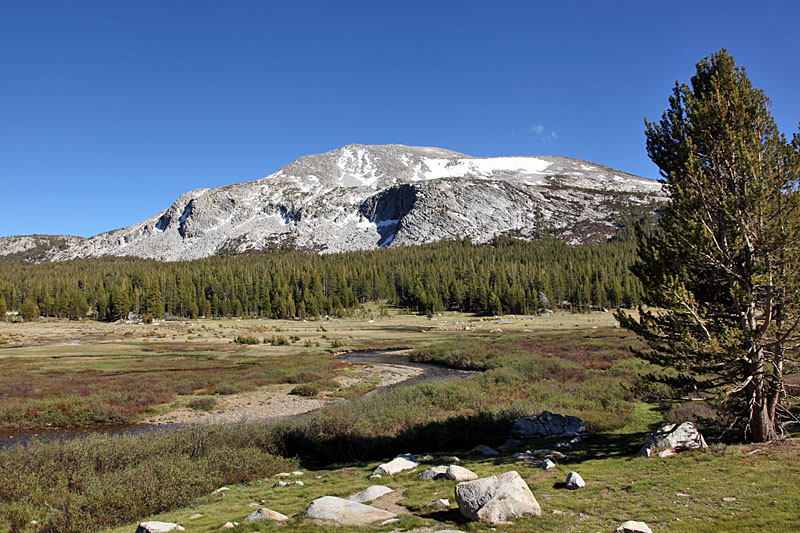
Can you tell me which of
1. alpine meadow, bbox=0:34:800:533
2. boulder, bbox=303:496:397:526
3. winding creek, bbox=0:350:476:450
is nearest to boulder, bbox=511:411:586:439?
alpine meadow, bbox=0:34:800:533

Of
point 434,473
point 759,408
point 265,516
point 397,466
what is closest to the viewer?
point 265,516

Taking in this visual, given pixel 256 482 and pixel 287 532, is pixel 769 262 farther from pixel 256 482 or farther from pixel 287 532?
pixel 256 482

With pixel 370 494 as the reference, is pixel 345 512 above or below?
above

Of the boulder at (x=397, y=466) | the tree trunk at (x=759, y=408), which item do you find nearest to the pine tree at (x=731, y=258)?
the tree trunk at (x=759, y=408)

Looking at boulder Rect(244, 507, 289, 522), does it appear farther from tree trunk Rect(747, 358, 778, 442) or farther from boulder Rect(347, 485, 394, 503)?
tree trunk Rect(747, 358, 778, 442)

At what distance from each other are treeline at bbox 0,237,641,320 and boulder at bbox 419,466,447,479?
354 feet

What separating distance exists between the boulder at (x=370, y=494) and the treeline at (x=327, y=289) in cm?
10971

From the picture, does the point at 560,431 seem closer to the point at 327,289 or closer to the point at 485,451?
the point at 485,451

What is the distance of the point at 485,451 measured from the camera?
16.4 metres

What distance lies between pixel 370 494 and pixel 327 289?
140m

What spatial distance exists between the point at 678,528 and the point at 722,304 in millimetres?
8930

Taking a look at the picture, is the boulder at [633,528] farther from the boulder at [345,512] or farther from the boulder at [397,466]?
the boulder at [397,466]

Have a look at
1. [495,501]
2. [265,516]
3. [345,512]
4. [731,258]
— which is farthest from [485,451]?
[731,258]

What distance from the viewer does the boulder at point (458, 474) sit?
12648 mm
